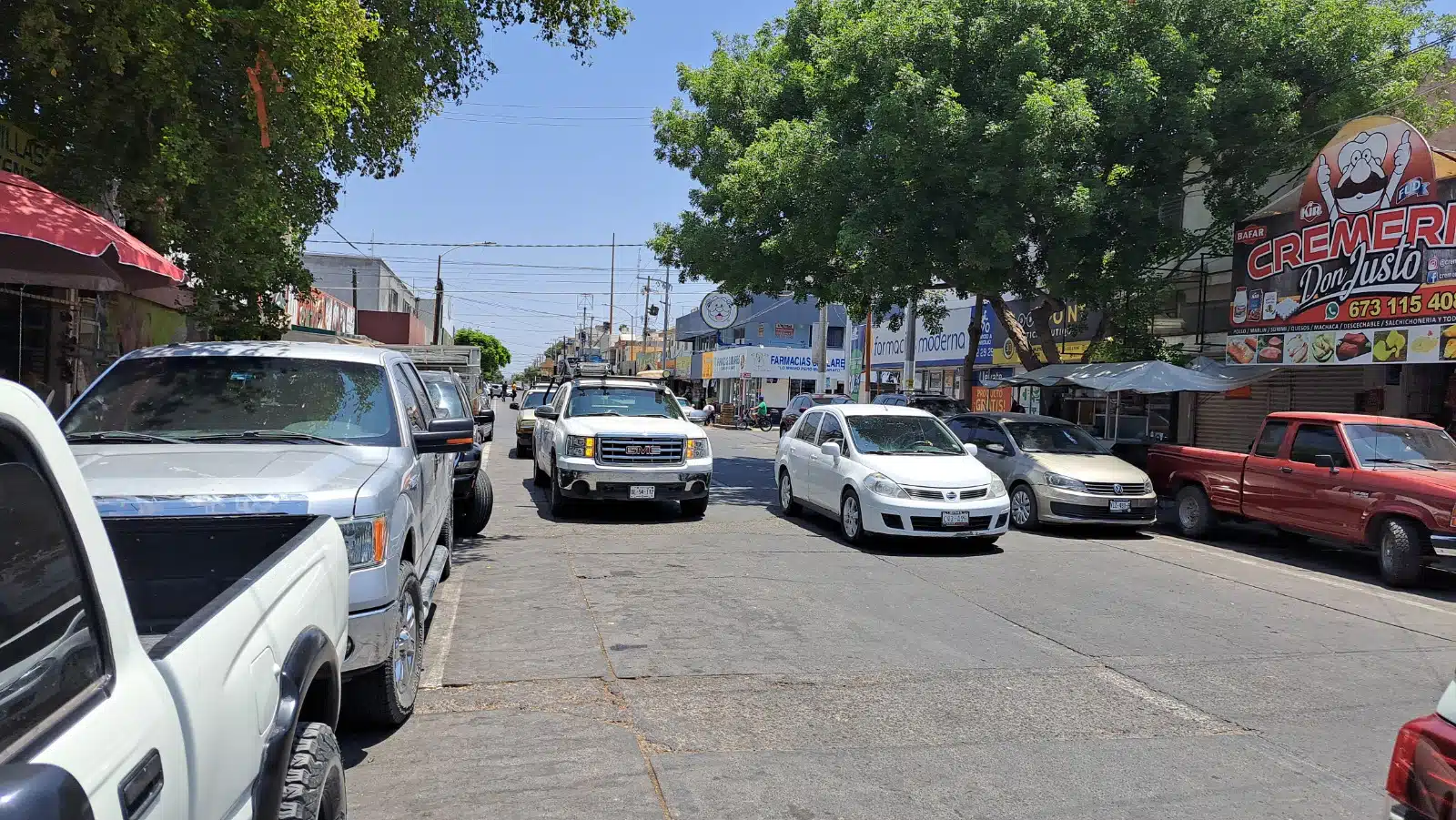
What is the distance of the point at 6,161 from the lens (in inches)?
369

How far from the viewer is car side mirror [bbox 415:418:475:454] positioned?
5.70 m

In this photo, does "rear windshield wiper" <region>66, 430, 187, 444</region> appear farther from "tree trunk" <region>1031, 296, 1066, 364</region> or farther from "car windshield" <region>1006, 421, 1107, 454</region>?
"tree trunk" <region>1031, 296, 1066, 364</region>

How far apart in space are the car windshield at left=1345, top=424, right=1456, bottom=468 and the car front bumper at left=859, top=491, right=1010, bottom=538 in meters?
4.00

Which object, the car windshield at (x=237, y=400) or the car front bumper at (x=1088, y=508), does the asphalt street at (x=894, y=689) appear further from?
the car front bumper at (x=1088, y=508)

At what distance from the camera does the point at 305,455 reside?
489 centimetres

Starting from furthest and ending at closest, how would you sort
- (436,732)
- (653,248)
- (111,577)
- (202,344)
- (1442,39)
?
(653,248) < (1442,39) < (202,344) < (436,732) < (111,577)

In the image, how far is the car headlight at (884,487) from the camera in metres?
10.8

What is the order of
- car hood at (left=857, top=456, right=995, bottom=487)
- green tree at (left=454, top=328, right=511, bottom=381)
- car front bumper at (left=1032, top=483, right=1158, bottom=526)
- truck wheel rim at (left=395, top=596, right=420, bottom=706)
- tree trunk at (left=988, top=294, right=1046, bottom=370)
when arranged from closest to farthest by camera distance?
truck wheel rim at (left=395, top=596, right=420, bottom=706)
car hood at (left=857, top=456, right=995, bottom=487)
car front bumper at (left=1032, top=483, right=1158, bottom=526)
tree trunk at (left=988, top=294, right=1046, bottom=370)
green tree at (left=454, top=328, right=511, bottom=381)

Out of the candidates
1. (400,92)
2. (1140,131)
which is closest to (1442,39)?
(1140,131)

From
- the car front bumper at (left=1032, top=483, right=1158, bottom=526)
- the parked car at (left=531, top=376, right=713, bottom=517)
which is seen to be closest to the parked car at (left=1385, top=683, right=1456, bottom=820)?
the parked car at (left=531, top=376, right=713, bottom=517)

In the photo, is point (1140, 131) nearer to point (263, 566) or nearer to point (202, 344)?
point (202, 344)

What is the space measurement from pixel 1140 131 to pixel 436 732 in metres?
14.8

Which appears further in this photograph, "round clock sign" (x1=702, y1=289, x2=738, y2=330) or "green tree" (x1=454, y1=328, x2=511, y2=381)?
"green tree" (x1=454, y1=328, x2=511, y2=381)

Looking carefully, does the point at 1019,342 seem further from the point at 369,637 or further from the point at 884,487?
the point at 369,637
